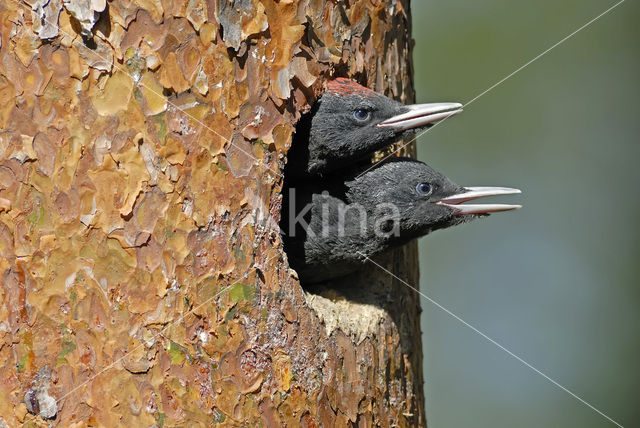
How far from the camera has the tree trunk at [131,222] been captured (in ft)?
7.16

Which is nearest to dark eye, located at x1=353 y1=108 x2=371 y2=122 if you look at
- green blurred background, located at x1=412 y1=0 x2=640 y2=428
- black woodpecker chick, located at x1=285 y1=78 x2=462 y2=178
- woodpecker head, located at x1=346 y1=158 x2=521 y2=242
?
black woodpecker chick, located at x1=285 y1=78 x2=462 y2=178

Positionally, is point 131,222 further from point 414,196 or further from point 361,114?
point 414,196

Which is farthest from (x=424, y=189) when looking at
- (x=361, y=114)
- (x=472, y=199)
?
(x=361, y=114)

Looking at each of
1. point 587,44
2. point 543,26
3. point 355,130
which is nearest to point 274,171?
point 355,130

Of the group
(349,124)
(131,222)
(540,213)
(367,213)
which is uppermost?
(540,213)

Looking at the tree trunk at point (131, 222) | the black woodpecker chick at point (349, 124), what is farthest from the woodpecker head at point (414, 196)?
the tree trunk at point (131, 222)

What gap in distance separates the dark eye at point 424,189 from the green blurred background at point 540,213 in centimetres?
472

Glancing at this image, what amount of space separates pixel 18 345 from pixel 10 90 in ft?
2.27

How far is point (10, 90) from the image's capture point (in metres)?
2.19

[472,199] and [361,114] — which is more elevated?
[361,114]

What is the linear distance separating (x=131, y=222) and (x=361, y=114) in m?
0.93

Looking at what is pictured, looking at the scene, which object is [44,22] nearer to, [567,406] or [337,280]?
[337,280]

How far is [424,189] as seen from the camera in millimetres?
2906

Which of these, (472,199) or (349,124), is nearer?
(349,124)
